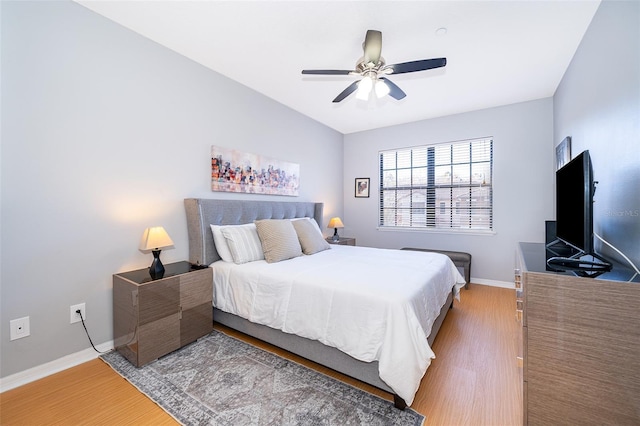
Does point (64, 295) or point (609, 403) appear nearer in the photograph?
point (609, 403)

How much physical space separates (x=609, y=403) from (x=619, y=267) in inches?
28.8

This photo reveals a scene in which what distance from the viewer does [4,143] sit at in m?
1.65

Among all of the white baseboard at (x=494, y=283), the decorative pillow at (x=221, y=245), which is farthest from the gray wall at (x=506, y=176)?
the decorative pillow at (x=221, y=245)

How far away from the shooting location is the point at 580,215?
1.41 metres

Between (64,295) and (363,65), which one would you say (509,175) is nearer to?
(363,65)

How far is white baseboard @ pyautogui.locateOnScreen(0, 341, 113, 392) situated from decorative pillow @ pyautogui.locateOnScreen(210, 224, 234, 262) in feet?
3.62

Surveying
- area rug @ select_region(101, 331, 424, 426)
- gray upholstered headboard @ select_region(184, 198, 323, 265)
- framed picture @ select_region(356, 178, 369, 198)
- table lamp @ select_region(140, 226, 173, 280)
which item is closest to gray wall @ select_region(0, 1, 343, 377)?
gray upholstered headboard @ select_region(184, 198, 323, 265)

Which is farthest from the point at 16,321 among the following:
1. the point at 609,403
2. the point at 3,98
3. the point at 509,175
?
the point at 509,175

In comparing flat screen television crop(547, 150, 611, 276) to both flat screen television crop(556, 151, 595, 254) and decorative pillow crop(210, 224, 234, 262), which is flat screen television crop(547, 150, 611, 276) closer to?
flat screen television crop(556, 151, 595, 254)

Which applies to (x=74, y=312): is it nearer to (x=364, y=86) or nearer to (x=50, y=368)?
(x=50, y=368)

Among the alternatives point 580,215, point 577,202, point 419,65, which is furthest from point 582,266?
point 419,65

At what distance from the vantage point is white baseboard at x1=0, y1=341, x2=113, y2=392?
1.67 meters

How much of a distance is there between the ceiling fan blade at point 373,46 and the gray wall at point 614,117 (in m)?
1.40

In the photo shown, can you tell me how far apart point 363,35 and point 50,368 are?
11.6ft
